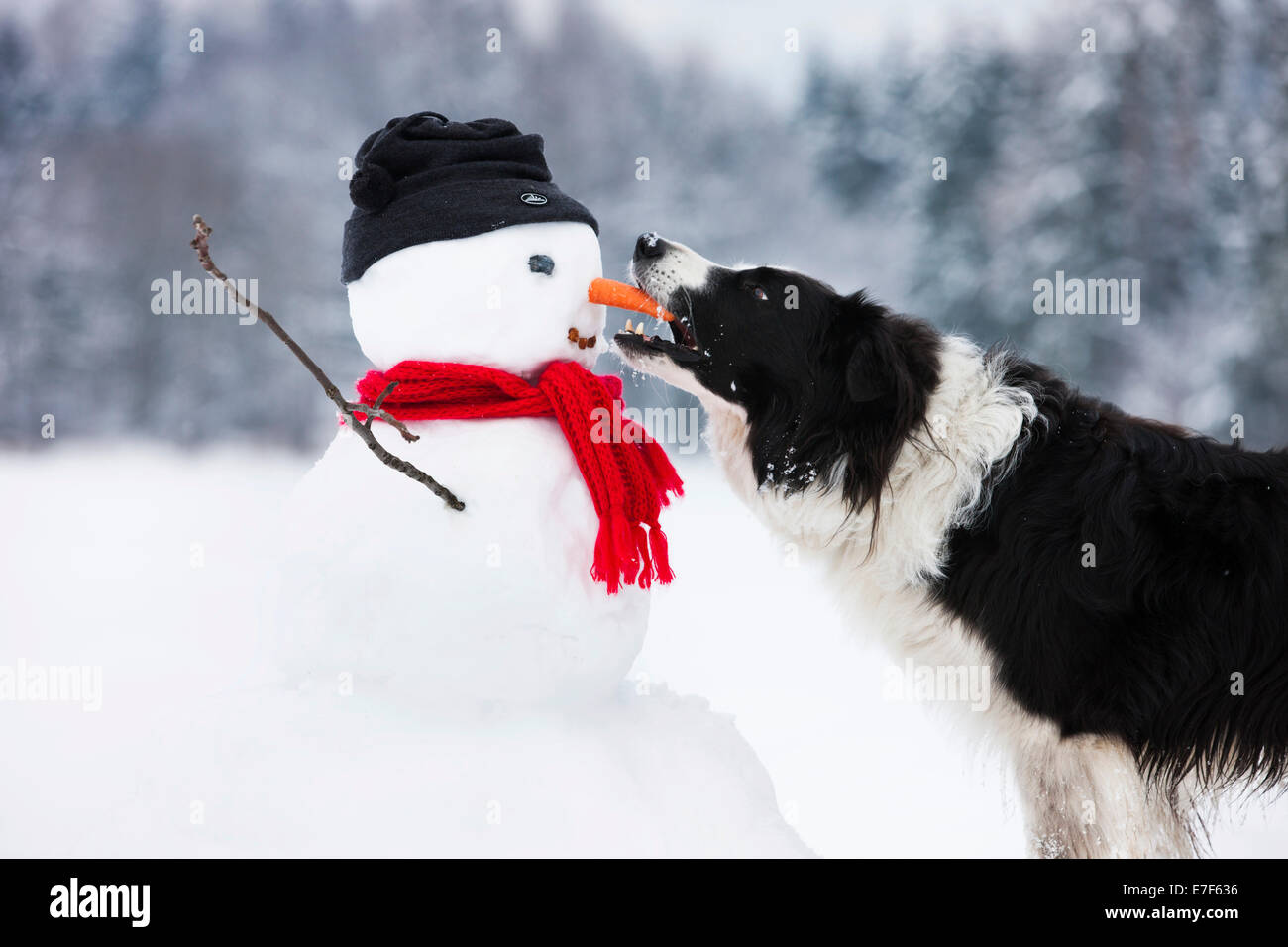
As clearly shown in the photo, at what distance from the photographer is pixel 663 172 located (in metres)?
7.52

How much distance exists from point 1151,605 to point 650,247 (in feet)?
4.28

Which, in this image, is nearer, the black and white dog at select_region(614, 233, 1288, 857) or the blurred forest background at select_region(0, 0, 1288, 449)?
the black and white dog at select_region(614, 233, 1288, 857)

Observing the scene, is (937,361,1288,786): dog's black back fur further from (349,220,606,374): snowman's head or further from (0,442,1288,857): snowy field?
(349,220,606,374): snowman's head

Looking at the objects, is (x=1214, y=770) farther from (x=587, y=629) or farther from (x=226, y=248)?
(x=226, y=248)

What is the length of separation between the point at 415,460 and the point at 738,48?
6330 millimetres

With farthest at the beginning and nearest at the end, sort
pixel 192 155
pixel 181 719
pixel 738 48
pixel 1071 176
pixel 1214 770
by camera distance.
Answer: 1. pixel 1071 176
2. pixel 738 48
3. pixel 192 155
4. pixel 1214 770
5. pixel 181 719

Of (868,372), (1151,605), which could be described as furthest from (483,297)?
(1151,605)

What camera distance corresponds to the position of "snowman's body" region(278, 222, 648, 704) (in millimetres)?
1771

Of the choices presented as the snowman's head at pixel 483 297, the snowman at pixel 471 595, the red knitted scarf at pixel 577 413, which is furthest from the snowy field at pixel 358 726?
the snowman's head at pixel 483 297

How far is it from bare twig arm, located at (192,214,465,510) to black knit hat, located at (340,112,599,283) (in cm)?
32

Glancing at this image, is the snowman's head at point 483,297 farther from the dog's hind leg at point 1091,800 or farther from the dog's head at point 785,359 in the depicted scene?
the dog's hind leg at point 1091,800

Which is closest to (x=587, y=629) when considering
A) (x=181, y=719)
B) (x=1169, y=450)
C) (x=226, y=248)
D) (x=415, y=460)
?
(x=415, y=460)

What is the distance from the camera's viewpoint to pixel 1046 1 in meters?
7.41

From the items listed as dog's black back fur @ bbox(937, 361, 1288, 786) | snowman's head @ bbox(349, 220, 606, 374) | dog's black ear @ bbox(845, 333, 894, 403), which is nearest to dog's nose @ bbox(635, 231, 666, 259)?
snowman's head @ bbox(349, 220, 606, 374)
